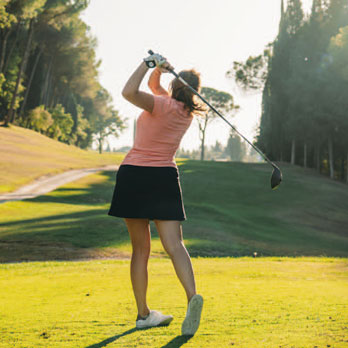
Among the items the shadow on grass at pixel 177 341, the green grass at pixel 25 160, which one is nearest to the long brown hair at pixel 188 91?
the shadow on grass at pixel 177 341

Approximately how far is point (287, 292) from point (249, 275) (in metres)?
2.11

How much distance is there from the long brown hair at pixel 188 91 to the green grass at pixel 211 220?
9094 mm

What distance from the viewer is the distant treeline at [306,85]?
128 ft

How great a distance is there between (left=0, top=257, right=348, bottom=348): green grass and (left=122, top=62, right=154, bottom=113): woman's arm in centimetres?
166

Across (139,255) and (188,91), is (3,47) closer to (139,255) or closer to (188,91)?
(188,91)

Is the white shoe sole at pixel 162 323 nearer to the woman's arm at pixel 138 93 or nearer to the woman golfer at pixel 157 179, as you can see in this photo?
the woman golfer at pixel 157 179

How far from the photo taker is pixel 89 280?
6.67 meters

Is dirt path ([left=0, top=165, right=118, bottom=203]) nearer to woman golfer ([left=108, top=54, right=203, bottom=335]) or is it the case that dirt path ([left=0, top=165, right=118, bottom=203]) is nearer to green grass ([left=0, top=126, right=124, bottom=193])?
green grass ([left=0, top=126, right=124, bottom=193])

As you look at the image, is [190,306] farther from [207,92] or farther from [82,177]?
[207,92]

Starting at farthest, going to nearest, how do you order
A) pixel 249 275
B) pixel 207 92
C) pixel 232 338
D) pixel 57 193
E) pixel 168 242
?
pixel 207 92
pixel 57 193
pixel 249 275
pixel 168 242
pixel 232 338

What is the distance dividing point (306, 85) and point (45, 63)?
32.1 m

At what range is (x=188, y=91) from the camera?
403cm

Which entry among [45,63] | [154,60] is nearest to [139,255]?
[154,60]

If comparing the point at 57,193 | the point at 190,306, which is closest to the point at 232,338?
the point at 190,306
